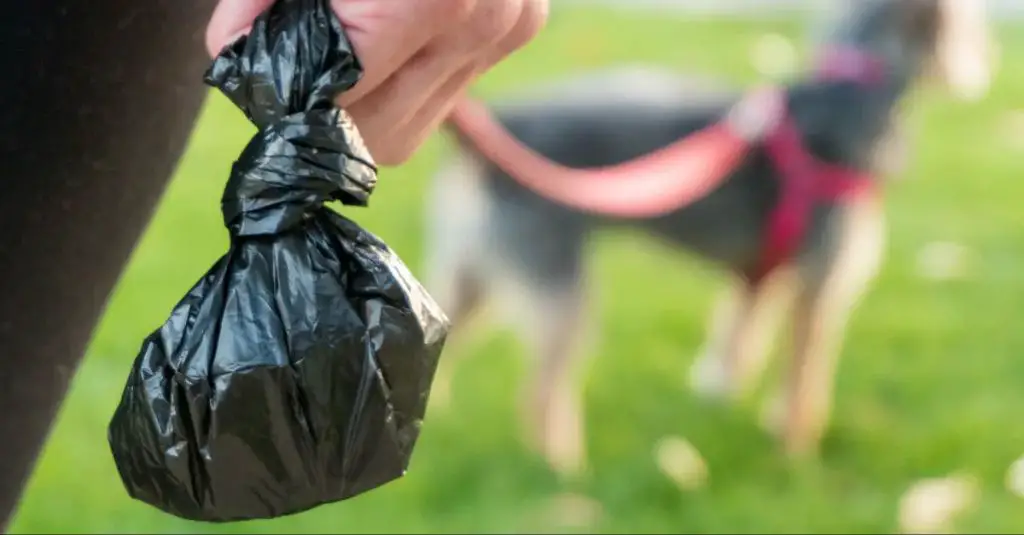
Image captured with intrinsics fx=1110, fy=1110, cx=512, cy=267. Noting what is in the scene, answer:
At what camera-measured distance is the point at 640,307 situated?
2451 mm

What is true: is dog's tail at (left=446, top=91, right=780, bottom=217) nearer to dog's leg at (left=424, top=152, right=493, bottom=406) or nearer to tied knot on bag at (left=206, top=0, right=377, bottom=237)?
dog's leg at (left=424, top=152, right=493, bottom=406)

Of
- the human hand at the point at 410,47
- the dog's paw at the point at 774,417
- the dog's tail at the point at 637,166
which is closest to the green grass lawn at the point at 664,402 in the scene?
the dog's paw at the point at 774,417

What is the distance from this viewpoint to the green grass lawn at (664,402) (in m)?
1.67

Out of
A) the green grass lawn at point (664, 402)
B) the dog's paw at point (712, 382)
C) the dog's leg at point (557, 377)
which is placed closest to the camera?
the green grass lawn at point (664, 402)

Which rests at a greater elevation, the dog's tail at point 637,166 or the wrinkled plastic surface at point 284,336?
the dog's tail at point 637,166

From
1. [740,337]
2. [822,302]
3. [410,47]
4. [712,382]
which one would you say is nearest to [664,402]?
[712,382]

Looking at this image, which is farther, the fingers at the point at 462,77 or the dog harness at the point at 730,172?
the dog harness at the point at 730,172

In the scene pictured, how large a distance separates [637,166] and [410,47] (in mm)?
1301

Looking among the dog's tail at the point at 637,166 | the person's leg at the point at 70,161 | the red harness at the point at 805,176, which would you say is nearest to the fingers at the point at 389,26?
the person's leg at the point at 70,161

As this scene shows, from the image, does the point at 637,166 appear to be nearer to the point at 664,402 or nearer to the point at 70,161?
the point at 664,402

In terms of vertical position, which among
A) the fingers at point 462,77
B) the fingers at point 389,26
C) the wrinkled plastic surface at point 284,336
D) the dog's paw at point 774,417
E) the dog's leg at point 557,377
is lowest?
the wrinkled plastic surface at point 284,336

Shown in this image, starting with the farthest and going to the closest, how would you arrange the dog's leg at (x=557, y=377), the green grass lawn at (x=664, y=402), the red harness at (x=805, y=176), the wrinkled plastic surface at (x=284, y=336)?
the red harness at (x=805, y=176) < the dog's leg at (x=557, y=377) < the green grass lawn at (x=664, y=402) < the wrinkled plastic surface at (x=284, y=336)

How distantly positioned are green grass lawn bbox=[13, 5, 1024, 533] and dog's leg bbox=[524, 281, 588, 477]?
47 mm

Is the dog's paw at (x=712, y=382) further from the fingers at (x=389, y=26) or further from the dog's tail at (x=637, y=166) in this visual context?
the fingers at (x=389, y=26)
